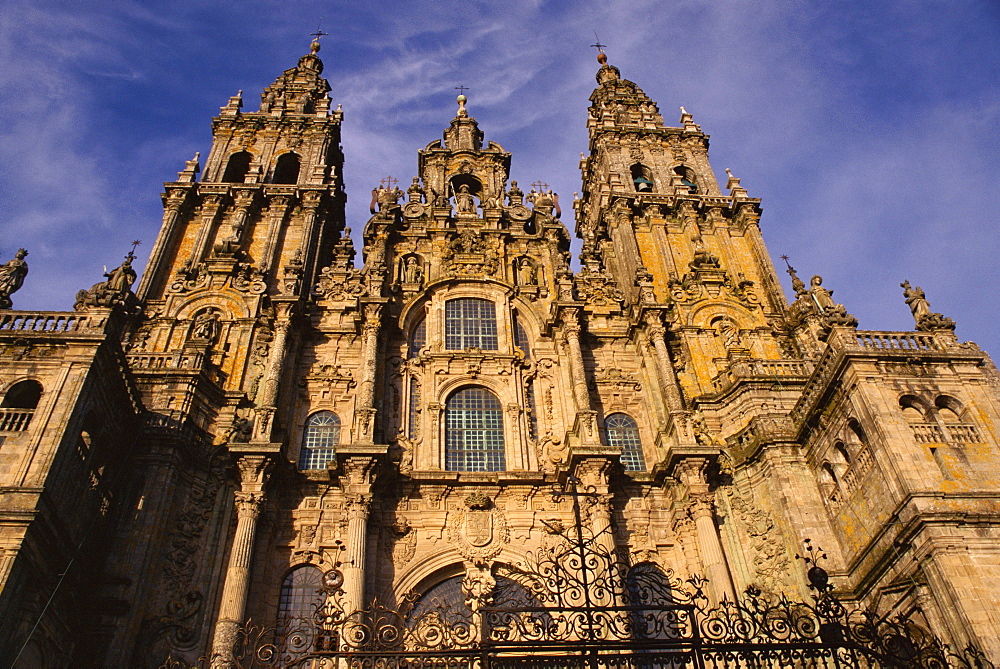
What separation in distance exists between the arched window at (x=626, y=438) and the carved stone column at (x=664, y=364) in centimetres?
130

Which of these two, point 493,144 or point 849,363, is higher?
point 493,144

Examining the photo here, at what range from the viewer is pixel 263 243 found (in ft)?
84.0

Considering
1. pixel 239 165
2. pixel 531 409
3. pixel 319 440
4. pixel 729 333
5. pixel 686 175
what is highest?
pixel 686 175

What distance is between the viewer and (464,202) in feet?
93.3

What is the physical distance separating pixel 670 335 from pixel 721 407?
10.2 feet

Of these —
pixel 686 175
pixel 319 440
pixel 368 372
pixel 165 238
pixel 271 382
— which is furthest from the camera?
pixel 686 175

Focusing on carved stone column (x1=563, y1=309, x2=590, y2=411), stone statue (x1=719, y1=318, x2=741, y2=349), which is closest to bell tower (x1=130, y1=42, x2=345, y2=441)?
carved stone column (x1=563, y1=309, x2=590, y2=411)

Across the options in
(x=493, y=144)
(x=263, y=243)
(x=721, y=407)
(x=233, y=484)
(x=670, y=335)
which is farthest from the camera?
(x=493, y=144)

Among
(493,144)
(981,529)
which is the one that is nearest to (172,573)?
(981,529)

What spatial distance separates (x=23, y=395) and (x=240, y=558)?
5.15 metres

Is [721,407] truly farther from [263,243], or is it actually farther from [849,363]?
[263,243]

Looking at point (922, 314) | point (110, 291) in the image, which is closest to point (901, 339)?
point (922, 314)

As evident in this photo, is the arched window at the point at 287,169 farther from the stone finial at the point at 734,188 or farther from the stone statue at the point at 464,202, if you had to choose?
the stone finial at the point at 734,188

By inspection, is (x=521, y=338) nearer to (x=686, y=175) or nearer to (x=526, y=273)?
(x=526, y=273)
